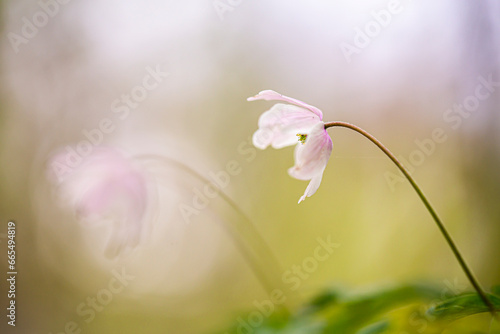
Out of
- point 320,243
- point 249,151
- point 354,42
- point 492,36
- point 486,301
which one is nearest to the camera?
point 486,301

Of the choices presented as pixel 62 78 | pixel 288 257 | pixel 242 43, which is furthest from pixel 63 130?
pixel 288 257

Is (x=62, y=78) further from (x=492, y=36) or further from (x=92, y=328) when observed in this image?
(x=492, y=36)

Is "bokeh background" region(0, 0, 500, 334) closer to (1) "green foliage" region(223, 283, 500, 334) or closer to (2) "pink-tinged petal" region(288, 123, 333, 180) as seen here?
(1) "green foliage" region(223, 283, 500, 334)

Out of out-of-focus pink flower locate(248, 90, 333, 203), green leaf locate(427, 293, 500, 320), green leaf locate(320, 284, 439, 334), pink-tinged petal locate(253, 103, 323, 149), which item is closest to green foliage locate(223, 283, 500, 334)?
green leaf locate(320, 284, 439, 334)

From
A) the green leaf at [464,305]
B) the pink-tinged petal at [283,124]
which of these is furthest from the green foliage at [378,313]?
the pink-tinged petal at [283,124]

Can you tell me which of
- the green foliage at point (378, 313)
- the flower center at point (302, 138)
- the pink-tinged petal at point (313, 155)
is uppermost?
the flower center at point (302, 138)

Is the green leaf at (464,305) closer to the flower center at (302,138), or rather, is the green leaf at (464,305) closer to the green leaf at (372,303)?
the green leaf at (372,303)

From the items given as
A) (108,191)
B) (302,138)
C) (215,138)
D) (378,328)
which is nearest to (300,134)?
(302,138)
